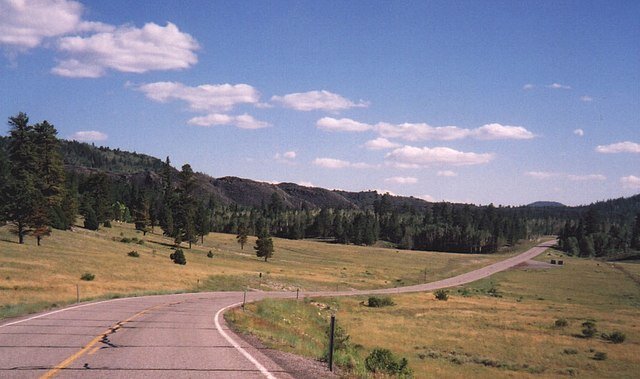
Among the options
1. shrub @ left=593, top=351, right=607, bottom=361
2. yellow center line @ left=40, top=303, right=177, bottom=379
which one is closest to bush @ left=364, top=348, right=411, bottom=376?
yellow center line @ left=40, top=303, right=177, bottom=379

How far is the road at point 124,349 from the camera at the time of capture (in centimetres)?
945

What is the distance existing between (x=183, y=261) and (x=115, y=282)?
2098 centimetres

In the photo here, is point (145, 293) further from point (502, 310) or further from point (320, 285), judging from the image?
point (502, 310)

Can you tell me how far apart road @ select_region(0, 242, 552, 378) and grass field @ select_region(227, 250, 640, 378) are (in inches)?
84.9

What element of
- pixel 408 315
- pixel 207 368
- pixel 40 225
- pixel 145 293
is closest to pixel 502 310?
pixel 408 315

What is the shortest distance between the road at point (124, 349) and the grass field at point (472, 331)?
2.16m

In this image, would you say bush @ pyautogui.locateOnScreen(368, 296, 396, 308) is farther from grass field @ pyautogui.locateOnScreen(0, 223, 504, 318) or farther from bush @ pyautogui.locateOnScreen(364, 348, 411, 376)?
bush @ pyautogui.locateOnScreen(364, 348, 411, 376)

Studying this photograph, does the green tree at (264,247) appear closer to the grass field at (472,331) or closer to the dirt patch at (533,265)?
the grass field at (472,331)

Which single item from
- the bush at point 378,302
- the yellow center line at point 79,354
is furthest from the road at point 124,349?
the bush at point 378,302

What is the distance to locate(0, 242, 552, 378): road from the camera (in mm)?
9445

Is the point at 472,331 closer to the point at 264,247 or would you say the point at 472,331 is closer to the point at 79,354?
the point at 79,354

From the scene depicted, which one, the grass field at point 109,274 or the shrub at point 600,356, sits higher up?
the grass field at point 109,274

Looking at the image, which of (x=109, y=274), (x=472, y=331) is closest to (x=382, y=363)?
(x=472, y=331)

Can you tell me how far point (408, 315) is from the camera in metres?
47.6
